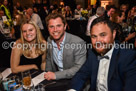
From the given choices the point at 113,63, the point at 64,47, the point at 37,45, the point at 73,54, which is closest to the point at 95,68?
the point at 113,63

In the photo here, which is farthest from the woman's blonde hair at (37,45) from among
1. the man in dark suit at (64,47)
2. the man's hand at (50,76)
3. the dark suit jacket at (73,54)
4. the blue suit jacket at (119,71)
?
the blue suit jacket at (119,71)

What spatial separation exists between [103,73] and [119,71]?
189mm

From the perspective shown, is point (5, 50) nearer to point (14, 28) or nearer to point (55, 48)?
point (14, 28)

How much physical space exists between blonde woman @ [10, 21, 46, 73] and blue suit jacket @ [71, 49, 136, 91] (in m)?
0.86

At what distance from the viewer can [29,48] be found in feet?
7.32

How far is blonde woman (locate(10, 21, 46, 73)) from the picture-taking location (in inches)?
84.4

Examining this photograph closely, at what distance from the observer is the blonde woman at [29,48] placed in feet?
7.03

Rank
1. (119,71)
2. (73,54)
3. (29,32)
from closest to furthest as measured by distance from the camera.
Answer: (119,71) → (73,54) → (29,32)

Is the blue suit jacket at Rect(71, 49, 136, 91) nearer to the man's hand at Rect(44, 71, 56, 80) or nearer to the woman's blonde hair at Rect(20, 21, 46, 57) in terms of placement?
the man's hand at Rect(44, 71, 56, 80)

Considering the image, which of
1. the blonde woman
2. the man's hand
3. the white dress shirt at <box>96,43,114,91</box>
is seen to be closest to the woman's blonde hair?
the blonde woman

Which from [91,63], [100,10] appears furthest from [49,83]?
[100,10]

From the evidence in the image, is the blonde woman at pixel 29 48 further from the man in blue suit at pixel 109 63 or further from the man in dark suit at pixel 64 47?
the man in blue suit at pixel 109 63

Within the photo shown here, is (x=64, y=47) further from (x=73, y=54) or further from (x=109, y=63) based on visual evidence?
(x=109, y=63)

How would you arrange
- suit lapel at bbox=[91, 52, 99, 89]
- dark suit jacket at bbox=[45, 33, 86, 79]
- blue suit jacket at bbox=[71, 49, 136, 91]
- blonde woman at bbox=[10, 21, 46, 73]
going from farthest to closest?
blonde woman at bbox=[10, 21, 46, 73] < dark suit jacket at bbox=[45, 33, 86, 79] < suit lapel at bbox=[91, 52, 99, 89] < blue suit jacket at bbox=[71, 49, 136, 91]
